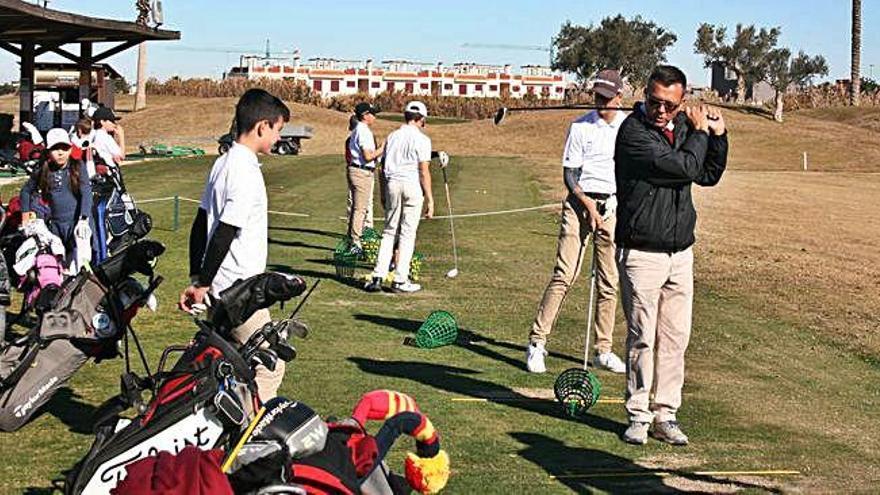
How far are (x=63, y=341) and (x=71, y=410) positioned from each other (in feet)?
2.57

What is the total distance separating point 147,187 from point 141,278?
17.9 metres

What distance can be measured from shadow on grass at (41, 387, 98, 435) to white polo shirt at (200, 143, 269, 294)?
1.90 meters

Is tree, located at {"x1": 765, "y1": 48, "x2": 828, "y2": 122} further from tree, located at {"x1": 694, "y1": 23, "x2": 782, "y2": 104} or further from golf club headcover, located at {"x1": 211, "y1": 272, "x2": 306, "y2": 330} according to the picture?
golf club headcover, located at {"x1": 211, "y1": 272, "x2": 306, "y2": 330}

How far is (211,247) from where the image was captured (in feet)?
21.6

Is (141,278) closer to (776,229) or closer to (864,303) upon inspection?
(864,303)

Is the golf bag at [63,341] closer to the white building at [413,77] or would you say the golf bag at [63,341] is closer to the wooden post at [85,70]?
the wooden post at [85,70]

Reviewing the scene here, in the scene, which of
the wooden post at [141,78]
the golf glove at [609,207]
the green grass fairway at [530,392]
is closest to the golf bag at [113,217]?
the green grass fairway at [530,392]

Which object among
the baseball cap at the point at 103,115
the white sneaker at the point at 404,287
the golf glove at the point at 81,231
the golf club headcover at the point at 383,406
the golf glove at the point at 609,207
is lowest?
the white sneaker at the point at 404,287

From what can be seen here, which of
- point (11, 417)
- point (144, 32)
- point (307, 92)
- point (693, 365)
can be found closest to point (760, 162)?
point (144, 32)

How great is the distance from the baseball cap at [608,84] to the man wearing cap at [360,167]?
6783 mm

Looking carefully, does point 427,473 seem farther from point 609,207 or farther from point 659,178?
point 609,207

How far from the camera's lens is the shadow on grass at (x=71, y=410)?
8.07 metres

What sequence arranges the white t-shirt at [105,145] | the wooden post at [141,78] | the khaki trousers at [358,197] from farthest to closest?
the wooden post at [141,78] → the khaki trousers at [358,197] → the white t-shirt at [105,145]

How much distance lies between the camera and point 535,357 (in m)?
10.1
